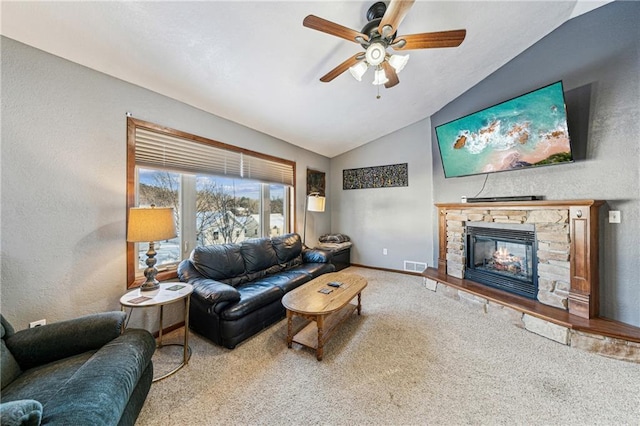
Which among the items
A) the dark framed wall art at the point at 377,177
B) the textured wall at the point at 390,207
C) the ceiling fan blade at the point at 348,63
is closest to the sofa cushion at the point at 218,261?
the ceiling fan blade at the point at 348,63

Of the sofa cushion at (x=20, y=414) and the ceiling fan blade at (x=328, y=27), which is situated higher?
the ceiling fan blade at (x=328, y=27)

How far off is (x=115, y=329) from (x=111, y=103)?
196cm

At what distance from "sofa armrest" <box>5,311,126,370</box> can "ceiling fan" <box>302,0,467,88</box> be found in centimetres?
236

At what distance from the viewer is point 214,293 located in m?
2.14

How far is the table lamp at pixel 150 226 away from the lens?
74.9 inches

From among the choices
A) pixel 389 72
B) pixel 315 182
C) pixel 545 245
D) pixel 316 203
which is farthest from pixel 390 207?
pixel 389 72

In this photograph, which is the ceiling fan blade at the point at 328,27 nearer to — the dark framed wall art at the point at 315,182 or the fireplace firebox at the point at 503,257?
the fireplace firebox at the point at 503,257

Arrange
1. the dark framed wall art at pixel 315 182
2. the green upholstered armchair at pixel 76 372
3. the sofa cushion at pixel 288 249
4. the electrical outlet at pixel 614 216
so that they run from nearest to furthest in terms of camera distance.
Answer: the green upholstered armchair at pixel 76 372
the electrical outlet at pixel 614 216
the sofa cushion at pixel 288 249
the dark framed wall art at pixel 315 182

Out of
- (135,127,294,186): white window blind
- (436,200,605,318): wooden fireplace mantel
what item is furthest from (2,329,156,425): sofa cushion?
(436,200,605,318): wooden fireplace mantel

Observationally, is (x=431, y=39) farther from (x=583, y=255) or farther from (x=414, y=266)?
(x=414, y=266)

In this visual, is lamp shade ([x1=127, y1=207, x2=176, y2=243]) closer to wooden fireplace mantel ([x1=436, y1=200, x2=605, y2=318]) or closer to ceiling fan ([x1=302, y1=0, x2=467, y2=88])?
ceiling fan ([x1=302, y1=0, x2=467, y2=88])

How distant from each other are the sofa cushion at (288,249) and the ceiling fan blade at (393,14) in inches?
111

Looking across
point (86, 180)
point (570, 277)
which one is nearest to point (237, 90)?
point (86, 180)

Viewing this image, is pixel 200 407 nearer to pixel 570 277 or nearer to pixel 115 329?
pixel 115 329
